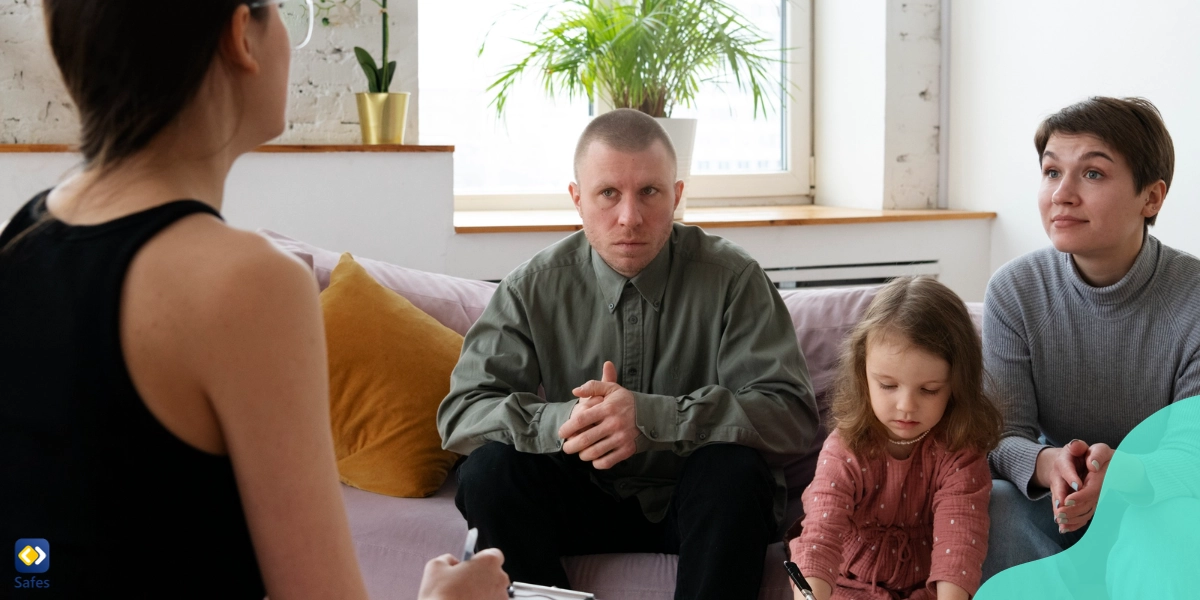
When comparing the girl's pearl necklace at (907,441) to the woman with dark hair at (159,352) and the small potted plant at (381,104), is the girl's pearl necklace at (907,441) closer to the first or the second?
the woman with dark hair at (159,352)

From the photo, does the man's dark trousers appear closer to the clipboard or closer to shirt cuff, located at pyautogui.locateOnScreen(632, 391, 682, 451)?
shirt cuff, located at pyautogui.locateOnScreen(632, 391, 682, 451)

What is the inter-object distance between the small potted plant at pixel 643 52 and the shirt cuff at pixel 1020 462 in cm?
165

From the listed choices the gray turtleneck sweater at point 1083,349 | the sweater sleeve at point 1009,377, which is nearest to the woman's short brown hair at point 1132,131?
the gray turtleneck sweater at point 1083,349

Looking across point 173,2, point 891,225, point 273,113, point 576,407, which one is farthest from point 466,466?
point 891,225

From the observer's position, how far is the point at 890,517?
1.58m

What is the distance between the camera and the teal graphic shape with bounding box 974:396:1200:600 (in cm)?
102

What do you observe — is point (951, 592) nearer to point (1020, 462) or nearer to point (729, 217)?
point (1020, 462)

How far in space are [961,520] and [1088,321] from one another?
0.45m

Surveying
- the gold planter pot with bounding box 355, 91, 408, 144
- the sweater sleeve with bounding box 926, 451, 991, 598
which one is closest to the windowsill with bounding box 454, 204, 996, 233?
the gold planter pot with bounding box 355, 91, 408, 144

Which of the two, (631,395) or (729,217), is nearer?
(631,395)

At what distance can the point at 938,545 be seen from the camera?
1.50 meters

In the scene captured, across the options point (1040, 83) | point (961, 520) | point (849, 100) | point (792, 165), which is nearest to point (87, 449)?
point (961, 520)

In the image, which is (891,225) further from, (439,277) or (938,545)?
(938,545)

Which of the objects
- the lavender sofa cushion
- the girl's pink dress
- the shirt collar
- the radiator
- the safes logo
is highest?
the shirt collar
